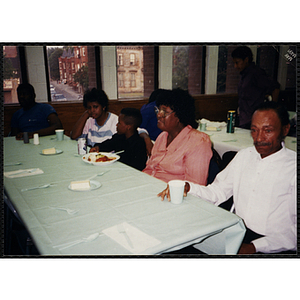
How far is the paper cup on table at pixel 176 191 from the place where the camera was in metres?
1.19

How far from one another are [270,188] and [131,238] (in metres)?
0.73

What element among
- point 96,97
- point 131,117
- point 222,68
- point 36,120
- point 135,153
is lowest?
point 135,153

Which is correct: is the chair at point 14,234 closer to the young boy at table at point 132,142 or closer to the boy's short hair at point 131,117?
the young boy at table at point 132,142

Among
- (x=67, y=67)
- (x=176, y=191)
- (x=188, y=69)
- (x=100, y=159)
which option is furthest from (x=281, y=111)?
(x=188, y=69)

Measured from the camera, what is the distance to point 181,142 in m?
1.68

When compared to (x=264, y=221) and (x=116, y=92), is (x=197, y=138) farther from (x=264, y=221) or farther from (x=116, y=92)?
(x=116, y=92)

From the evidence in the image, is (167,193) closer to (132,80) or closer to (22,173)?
(22,173)

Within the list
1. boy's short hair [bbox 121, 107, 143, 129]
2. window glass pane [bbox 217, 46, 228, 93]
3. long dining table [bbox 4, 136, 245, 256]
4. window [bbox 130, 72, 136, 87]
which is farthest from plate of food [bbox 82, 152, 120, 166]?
window glass pane [bbox 217, 46, 228, 93]

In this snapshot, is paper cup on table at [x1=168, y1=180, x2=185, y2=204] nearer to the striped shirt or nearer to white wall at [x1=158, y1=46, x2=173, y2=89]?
white wall at [x1=158, y1=46, x2=173, y2=89]

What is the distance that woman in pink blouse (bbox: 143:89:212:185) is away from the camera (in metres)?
1.58

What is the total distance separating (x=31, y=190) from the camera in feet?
4.65

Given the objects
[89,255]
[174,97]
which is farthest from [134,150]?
[89,255]

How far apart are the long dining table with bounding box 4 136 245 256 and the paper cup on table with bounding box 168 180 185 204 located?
26mm
